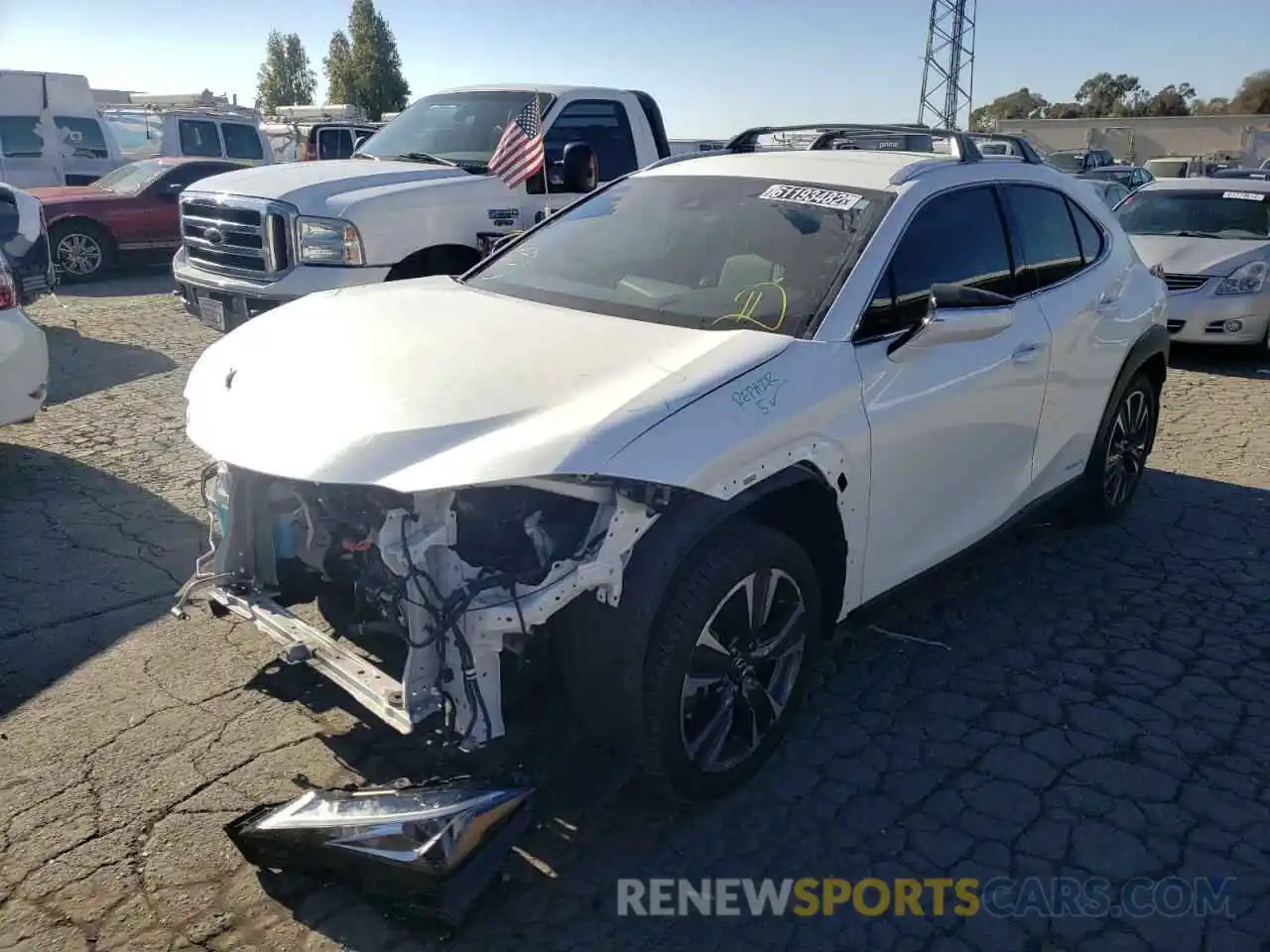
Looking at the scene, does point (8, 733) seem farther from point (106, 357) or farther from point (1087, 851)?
point (106, 357)

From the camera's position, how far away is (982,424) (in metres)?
3.89

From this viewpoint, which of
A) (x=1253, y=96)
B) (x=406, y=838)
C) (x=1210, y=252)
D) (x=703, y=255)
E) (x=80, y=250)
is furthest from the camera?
(x=1253, y=96)

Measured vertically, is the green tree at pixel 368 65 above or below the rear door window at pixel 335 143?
above

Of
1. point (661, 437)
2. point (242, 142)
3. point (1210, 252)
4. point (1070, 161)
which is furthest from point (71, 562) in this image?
point (1070, 161)

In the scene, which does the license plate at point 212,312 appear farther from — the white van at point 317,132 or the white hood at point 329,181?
the white van at point 317,132

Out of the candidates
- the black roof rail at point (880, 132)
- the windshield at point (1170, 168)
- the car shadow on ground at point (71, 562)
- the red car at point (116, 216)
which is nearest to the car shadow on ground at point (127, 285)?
the red car at point (116, 216)

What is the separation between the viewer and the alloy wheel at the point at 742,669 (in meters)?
2.99

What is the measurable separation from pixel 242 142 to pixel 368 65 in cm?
4311

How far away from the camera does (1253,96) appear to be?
239 ft

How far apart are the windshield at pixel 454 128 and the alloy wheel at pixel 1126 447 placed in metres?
4.72

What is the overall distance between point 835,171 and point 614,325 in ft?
4.02

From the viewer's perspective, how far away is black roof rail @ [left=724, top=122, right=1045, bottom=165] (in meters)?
4.50

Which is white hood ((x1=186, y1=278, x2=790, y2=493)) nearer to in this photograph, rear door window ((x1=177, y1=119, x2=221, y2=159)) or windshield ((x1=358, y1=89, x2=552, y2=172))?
windshield ((x1=358, y1=89, x2=552, y2=172))

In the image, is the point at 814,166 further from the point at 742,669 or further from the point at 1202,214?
the point at 1202,214
